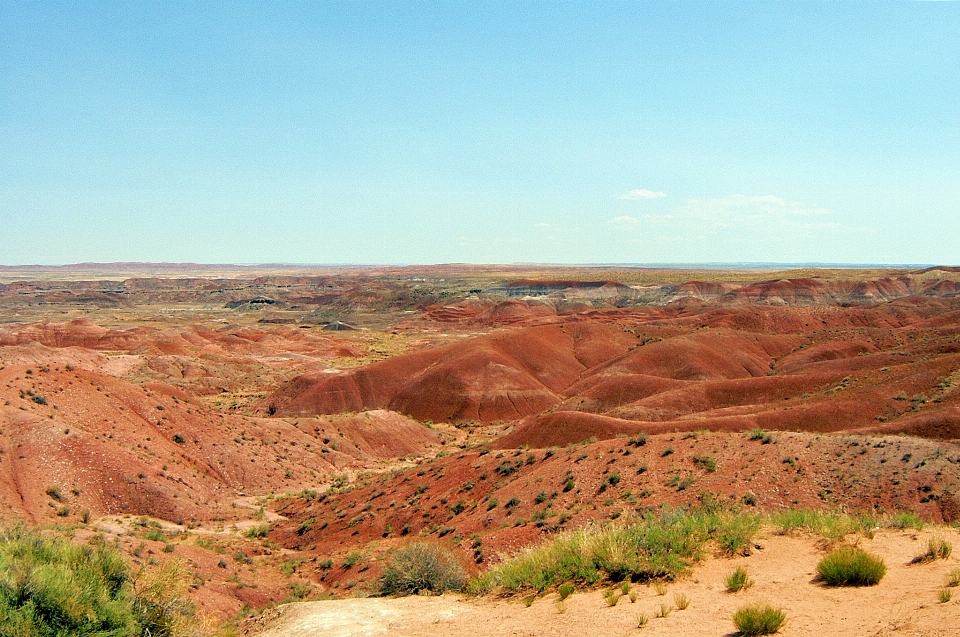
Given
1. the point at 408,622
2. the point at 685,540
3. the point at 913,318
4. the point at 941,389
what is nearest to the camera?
the point at 408,622

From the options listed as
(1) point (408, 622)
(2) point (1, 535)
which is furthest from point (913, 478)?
(2) point (1, 535)

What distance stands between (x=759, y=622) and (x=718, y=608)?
112 cm

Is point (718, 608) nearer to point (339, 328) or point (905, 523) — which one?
point (905, 523)

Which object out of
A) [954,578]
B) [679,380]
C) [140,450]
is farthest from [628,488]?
[679,380]

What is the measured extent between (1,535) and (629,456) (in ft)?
55.5

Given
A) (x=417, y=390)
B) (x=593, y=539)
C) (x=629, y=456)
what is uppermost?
(x=593, y=539)

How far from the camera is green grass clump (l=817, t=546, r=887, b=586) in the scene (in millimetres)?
8523

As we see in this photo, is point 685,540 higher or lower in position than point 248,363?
higher

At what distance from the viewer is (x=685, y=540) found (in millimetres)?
10695

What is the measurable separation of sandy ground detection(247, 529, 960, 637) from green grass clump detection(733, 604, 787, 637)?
0.14 m

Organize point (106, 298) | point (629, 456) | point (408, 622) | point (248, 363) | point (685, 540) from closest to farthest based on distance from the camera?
point (408, 622), point (685, 540), point (629, 456), point (248, 363), point (106, 298)

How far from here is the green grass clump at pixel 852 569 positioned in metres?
8.52

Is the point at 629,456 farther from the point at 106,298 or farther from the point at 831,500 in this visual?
the point at 106,298

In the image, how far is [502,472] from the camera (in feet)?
78.4
